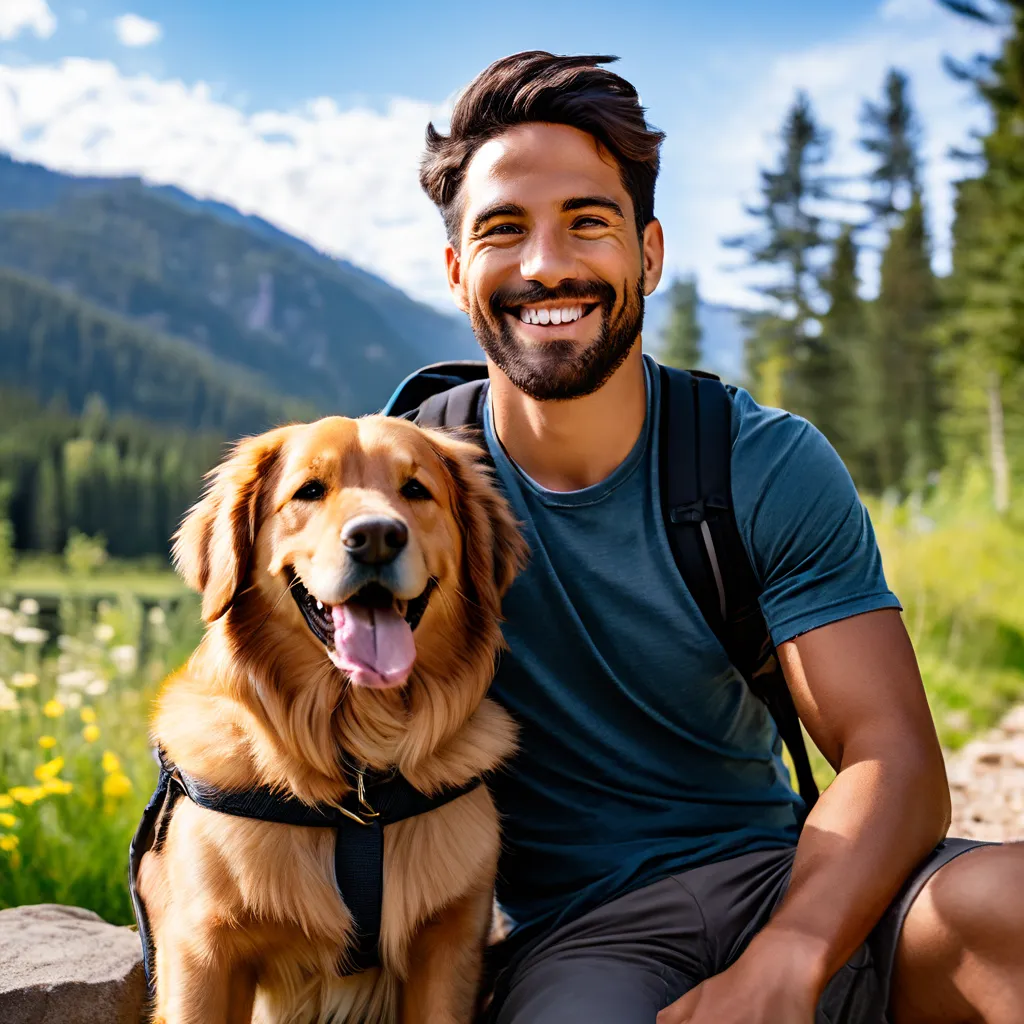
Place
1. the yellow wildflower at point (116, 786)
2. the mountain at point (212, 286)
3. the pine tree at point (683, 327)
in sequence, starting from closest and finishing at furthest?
1. the yellow wildflower at point (116, 786)
2. the pine tree at point (683, 327)
3. the mountain at point (212, 286)

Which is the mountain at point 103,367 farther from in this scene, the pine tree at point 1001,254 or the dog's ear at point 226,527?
the dog's ear at point 226,527

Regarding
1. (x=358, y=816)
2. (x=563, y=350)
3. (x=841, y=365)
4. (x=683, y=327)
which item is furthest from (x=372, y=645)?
(x=683, y=327)

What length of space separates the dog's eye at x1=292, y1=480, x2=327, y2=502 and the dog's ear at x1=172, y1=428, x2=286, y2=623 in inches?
4.7

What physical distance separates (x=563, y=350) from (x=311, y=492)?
704 millimetres

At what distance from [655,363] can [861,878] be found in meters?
1.34

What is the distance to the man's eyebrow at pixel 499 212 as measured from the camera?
2.41 meters

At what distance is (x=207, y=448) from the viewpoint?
87.7m

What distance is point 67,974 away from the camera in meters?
2.19

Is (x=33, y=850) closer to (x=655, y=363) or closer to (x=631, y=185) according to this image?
(x=655, y=363)

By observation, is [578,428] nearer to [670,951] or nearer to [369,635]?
[369,635]

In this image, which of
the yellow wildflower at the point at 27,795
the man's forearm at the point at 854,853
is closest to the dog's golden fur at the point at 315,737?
the man's forearm at the point at 854,853

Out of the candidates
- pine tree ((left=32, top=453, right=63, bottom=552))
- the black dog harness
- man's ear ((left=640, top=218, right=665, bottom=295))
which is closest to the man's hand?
the black dog harness

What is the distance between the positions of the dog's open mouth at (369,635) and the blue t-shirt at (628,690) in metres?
0.42

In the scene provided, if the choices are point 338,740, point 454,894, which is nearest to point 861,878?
point 454,894
